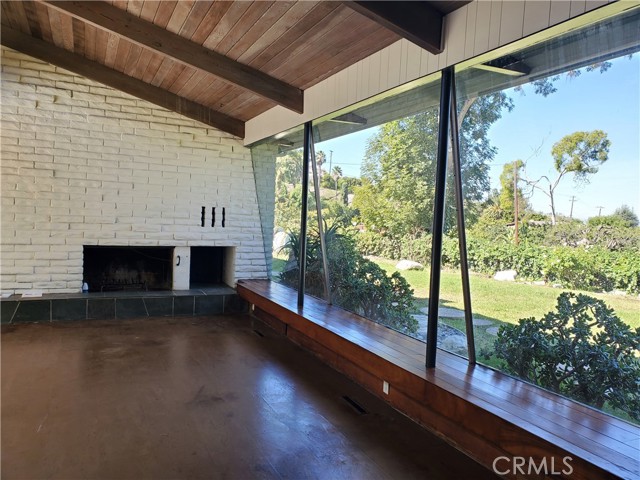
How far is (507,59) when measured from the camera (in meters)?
2.69

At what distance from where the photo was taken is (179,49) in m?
4.24

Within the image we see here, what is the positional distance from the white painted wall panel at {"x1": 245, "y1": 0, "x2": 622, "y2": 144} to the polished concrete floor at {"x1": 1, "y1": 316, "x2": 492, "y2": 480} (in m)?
2.42

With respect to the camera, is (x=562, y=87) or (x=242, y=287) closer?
(x=562, y=87)

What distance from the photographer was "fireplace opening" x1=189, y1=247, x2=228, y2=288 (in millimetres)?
7059

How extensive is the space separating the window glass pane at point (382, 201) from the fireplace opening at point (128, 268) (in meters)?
2.90

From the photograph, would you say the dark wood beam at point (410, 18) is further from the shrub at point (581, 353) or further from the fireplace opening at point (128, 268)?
the fireplace opening at point (128, 268)

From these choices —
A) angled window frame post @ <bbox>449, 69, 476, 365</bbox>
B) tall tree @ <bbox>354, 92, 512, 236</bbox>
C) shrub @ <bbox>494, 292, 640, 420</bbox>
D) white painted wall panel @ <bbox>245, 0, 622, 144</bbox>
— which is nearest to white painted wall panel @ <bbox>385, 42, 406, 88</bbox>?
white painted wall panel @ <bbox>245, 0, 622, 144</bbox>

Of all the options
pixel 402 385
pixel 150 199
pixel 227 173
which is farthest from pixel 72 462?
pixel 227 173

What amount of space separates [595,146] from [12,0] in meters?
5.09

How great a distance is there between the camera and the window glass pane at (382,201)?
3.56m

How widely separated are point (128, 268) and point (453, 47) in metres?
5.37

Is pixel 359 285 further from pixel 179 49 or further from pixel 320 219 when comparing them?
pixel 179 49

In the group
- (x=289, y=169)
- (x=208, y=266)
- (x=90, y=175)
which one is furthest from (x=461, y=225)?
(x=208, y=266)

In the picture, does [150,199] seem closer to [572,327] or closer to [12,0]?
[12,0]
